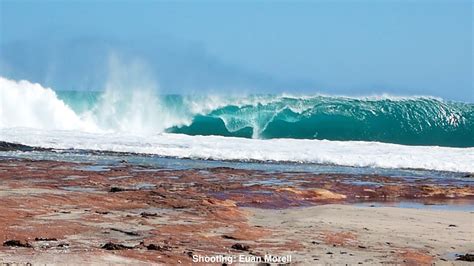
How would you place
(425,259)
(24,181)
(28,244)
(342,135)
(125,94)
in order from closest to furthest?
(28,244) < (425,259) < (24,181) < (342,135) < (125,94)

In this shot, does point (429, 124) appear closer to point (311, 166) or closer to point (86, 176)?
point (311, 166)

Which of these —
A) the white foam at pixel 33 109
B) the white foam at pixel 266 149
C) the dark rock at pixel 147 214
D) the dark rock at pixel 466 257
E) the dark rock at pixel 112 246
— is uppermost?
the white foam at pixel 33 109

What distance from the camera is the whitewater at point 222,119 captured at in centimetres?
3116

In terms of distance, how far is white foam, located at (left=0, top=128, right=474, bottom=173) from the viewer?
76.1 ft

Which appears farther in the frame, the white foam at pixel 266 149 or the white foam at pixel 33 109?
the white foam at pixel 33 109

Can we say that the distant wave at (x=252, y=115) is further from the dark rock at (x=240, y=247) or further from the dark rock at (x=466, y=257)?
the dark rock at (x=240, y=247)

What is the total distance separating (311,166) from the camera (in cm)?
2173

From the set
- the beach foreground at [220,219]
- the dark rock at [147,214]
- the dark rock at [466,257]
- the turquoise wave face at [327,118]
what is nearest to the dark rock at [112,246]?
the beach foreground at [220,219]

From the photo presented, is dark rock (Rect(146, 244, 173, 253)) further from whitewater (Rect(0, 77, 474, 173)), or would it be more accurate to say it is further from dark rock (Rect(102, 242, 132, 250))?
whitewater (Rect(0, 77, 474, 173))

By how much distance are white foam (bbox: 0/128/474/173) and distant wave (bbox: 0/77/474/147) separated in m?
7.47

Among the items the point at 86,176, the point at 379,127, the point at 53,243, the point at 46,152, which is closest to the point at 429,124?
the point at 379,127

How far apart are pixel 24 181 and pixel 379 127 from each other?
2755cm

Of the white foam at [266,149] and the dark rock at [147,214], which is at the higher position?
the white foam at [266,149]

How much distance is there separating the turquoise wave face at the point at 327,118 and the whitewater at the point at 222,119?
0.05m
